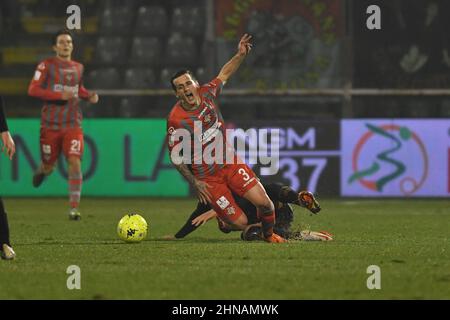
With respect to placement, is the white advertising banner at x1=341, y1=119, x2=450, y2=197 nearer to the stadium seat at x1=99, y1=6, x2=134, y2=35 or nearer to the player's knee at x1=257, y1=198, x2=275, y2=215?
the stadium seat at x1=99, y1=6, x2=134, y2=35

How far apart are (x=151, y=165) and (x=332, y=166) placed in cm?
294


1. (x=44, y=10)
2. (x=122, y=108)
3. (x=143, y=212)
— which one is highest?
(x=44, y=10)

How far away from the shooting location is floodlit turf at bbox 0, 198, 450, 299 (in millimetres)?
7316

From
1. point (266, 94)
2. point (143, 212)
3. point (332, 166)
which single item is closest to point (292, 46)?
point (266, 94)

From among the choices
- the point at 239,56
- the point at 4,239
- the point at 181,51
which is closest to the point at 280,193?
the point at 239,56

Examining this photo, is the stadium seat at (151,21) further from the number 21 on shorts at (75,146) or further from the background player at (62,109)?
the number 21 on shorts at (75,146)

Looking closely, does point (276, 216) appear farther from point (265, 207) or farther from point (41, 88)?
point (41, 88)

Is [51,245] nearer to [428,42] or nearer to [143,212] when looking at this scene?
[143,212]

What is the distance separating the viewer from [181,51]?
2103 centimetres

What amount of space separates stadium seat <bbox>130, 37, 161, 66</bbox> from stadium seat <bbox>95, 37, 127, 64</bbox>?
0.68 ft

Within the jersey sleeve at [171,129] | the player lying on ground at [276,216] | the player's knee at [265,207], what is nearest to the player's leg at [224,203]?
the player lying on ground at [276,216]

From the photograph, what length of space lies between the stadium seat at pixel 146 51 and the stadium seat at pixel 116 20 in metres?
0.46

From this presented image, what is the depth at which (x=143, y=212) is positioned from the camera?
612 inches

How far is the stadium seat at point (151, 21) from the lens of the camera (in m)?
21.6
